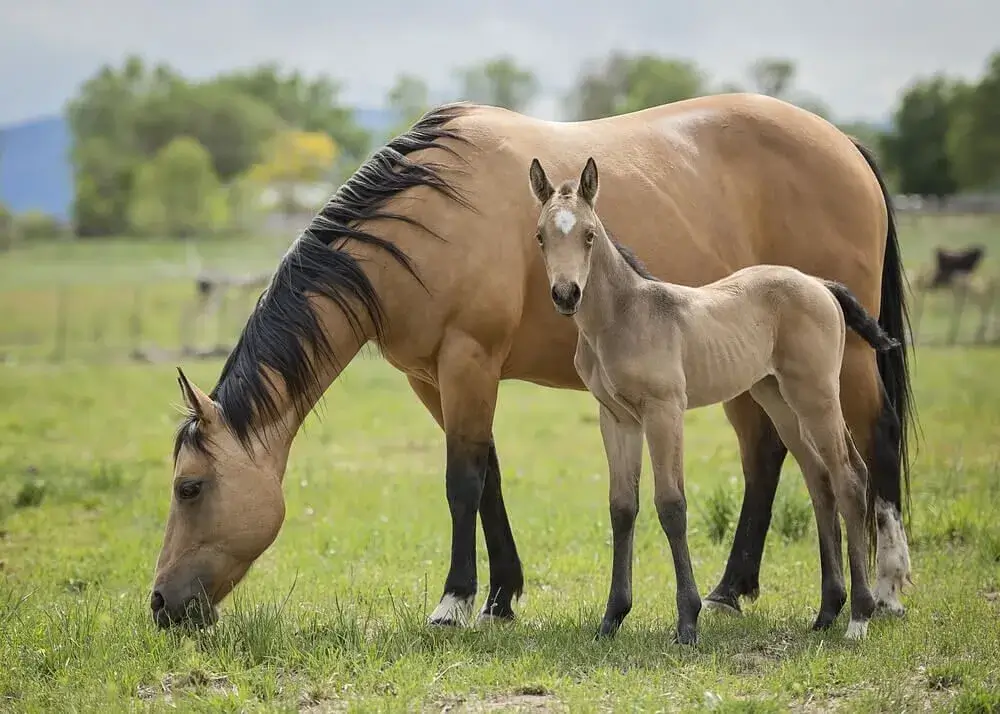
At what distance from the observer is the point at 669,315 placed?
482 centimetres

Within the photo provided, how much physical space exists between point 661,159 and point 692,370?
1.63 meters

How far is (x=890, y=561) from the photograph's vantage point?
562cm

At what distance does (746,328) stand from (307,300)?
78.7 inches

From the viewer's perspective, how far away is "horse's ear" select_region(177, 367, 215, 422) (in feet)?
15.9

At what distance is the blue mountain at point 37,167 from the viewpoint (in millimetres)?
37719

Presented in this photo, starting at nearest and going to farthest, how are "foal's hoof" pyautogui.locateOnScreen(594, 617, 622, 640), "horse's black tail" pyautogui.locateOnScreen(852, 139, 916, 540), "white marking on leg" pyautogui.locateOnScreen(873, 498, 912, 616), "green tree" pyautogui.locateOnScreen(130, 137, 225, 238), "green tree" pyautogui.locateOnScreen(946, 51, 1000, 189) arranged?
1. "foal's hoof" pyautogui.locateOnScreen(594, 617, 622, 640)
2. "white marking on leg" pyautogui.locateOnScreen(873, 498, 912, 616)
3. "horse's black tail" pyautogui.locateOnScreen(852, 139, 916, 540)
4. "green tree" pyautogui.locateOnScreen(946, 51, 1000, 189)
5. "green tree" pyautogui.locateOnScreen(130, 137, 225, 238)

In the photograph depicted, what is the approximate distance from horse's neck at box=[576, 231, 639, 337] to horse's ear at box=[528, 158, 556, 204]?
292 millimetres

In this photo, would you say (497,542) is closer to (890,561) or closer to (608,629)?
(608,629)

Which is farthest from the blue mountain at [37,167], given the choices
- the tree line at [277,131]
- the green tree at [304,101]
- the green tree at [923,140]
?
the green tree at [923,140]

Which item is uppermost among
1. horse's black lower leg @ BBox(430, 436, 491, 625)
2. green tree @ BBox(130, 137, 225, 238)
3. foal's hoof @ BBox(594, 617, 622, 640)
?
green tree @ BBox(130, 137, 225, 238)

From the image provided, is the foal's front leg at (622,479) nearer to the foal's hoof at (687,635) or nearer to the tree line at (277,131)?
the foal's hoof at (687,635)

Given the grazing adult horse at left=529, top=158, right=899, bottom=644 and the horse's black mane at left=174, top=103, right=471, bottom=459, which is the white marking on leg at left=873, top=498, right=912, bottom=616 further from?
the horse's black mane at left=174, top=103, right=471, bottom=459

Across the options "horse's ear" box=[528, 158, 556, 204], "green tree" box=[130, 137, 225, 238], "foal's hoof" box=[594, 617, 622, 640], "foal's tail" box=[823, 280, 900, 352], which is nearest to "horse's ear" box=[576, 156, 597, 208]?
"horse's ear" box=[528, 158, 556, 204]

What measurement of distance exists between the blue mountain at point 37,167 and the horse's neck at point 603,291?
29.6 m
